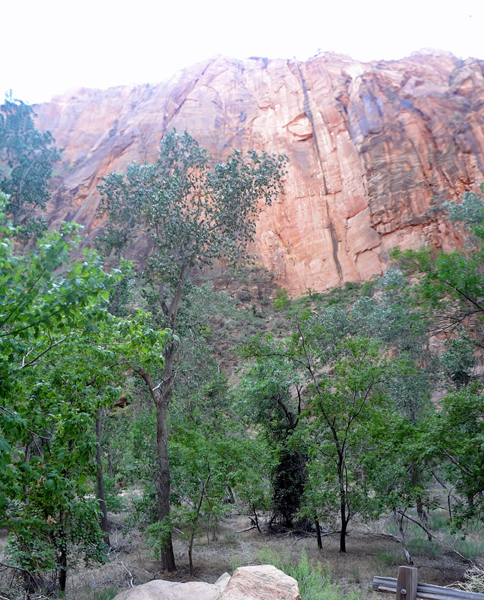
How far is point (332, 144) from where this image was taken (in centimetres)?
4878

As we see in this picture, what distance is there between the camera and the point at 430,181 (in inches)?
1615

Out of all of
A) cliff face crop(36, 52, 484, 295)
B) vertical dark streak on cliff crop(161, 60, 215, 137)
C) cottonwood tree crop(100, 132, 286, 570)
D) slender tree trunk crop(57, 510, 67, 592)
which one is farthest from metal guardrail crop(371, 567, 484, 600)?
vertical dark streak on cliff crop(161, 60, 215, 137)

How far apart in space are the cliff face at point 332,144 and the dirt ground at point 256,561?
31.5 metres

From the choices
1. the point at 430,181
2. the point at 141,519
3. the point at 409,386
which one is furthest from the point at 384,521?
the point at 430,181

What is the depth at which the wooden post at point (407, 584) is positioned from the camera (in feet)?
16.2

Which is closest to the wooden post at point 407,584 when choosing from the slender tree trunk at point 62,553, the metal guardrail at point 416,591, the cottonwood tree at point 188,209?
the metal guardrail at point 416,591

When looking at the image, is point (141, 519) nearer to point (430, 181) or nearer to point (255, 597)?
point (255, 597)

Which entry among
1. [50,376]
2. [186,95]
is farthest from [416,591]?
[186,95]

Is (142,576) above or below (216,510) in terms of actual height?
below

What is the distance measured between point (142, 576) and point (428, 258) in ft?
30.5

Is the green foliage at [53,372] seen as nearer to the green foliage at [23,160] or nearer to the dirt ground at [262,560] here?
the dirt ground at [262,560]

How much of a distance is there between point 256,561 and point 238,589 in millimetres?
5793

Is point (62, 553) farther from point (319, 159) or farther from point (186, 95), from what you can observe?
point (186, 95)

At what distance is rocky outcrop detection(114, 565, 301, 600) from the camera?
495 cm
